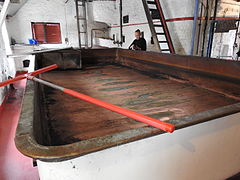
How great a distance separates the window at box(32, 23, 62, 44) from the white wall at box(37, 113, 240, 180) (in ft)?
29.3

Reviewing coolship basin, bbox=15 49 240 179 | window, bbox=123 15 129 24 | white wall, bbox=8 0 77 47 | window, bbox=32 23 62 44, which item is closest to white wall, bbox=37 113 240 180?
coolship basin, bbox=15 49 240 179

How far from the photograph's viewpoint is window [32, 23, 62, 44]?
824 centimetres

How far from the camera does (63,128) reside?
108 centimetres

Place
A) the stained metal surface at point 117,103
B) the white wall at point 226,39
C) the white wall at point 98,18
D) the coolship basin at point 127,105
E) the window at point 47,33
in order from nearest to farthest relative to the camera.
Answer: the coolship basin at point 127,105
the stained metal surface at point 117,103
the white wall at point 98,18
the white wall at point 226,39
the window at point 47,33

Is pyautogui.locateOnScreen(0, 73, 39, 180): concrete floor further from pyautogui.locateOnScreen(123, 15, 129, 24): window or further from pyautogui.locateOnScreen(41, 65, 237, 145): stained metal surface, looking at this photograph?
pyautogui.locateOnScreen(123, 15, 129, 24): window

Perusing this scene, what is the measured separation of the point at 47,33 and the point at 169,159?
9.12 m

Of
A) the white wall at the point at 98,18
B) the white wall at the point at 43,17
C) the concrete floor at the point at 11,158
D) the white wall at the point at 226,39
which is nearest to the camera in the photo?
the concrete floor at the point at 11,158

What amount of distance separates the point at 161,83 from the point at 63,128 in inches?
50.2

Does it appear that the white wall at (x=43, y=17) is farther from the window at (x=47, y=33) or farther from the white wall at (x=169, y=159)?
the white wall at (x=169, y=159)

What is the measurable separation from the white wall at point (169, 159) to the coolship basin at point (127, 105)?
0.05 m

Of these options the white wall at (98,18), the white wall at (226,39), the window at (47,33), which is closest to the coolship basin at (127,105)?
the white wall at (98,18)

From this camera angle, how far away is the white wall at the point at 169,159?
2.05ft

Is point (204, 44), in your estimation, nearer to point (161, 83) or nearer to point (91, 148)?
point (161, 83)

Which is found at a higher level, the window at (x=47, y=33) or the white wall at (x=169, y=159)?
the window at (x=47, y=33)
